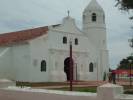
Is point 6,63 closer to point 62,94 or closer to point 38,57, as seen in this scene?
point 38,57

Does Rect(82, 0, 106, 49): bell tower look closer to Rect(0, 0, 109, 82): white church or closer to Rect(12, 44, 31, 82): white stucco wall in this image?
Rect(0, 0, 109, 82): white church

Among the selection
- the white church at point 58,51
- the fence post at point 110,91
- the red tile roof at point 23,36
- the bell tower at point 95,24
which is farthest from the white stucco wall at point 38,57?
the fence post at point 110,91

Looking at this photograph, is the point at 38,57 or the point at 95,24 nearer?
the point at 38,57

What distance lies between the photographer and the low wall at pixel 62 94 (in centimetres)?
1123

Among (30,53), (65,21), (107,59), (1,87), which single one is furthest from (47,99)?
(107,59)

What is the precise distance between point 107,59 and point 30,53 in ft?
47.4

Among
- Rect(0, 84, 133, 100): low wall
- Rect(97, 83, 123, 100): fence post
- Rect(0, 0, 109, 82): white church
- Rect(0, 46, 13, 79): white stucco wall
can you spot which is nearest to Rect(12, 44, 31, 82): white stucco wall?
Rect(0, 0, 109, 82): white church

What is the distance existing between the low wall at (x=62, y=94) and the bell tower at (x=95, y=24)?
34.8 m

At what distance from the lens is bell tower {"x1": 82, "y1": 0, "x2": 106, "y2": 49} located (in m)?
51.2

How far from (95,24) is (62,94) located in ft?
125

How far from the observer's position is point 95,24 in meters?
51.2

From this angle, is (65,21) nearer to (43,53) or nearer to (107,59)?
(43,53)

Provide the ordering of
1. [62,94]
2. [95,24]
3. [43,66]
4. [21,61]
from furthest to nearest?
[95,24] → [43,66] → [21,61] → [62,94]

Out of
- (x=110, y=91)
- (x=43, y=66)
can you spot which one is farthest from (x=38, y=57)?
(x=110, y=91)
